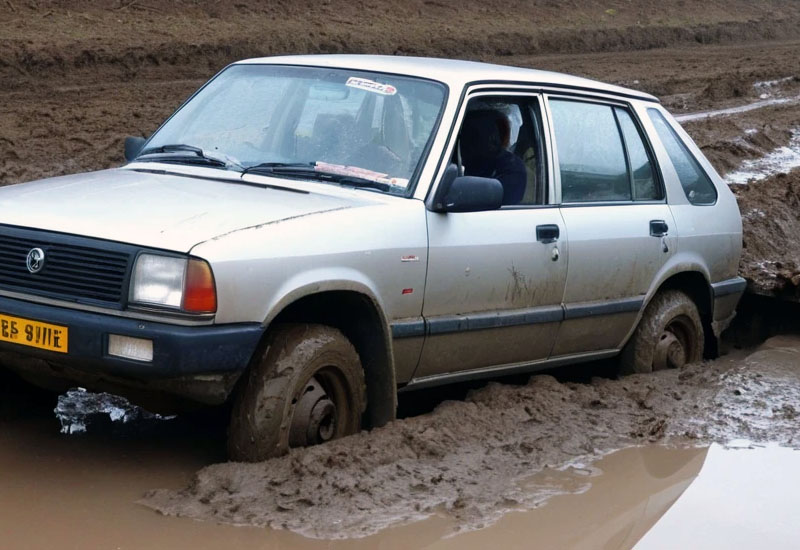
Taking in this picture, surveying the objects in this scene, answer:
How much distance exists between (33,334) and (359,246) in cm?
127

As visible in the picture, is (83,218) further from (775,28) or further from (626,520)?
(775,28)

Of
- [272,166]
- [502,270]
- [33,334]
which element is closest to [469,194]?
[502,270]

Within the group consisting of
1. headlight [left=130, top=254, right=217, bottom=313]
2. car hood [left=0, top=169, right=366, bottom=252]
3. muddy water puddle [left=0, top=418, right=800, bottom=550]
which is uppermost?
car hood [left=0, top=169, right=366, bottom=252]

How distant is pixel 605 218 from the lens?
6.54 meters

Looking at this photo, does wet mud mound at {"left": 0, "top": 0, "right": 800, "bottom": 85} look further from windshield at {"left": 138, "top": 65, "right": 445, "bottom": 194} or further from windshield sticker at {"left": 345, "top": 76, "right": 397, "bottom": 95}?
windshield sticker at {"left": 345, "top": 76, "right": 397, "bottom": 95}

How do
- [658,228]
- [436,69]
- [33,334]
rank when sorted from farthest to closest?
[658,228]
[436,69]
[33,334]

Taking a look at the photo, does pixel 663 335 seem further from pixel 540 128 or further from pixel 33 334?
pixel 33 334

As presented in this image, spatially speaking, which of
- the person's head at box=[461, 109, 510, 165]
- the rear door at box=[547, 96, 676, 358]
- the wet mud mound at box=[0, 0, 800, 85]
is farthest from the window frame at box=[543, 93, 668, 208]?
the wet mud mound at box=[0, 0, 800, 85]

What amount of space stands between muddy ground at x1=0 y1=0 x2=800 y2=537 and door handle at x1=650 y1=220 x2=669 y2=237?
30.2 inches

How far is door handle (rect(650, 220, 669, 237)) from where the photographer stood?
22.4 feet

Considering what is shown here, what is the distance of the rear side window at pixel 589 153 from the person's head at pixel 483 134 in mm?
307

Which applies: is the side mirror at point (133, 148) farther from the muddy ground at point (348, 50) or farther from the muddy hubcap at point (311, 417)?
the muddy ground at point (348, 50)

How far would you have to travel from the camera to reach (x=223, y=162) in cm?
579

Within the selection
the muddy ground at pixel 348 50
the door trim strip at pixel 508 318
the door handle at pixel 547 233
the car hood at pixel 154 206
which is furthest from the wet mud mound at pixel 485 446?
the muddy ground at pixel 348 50
